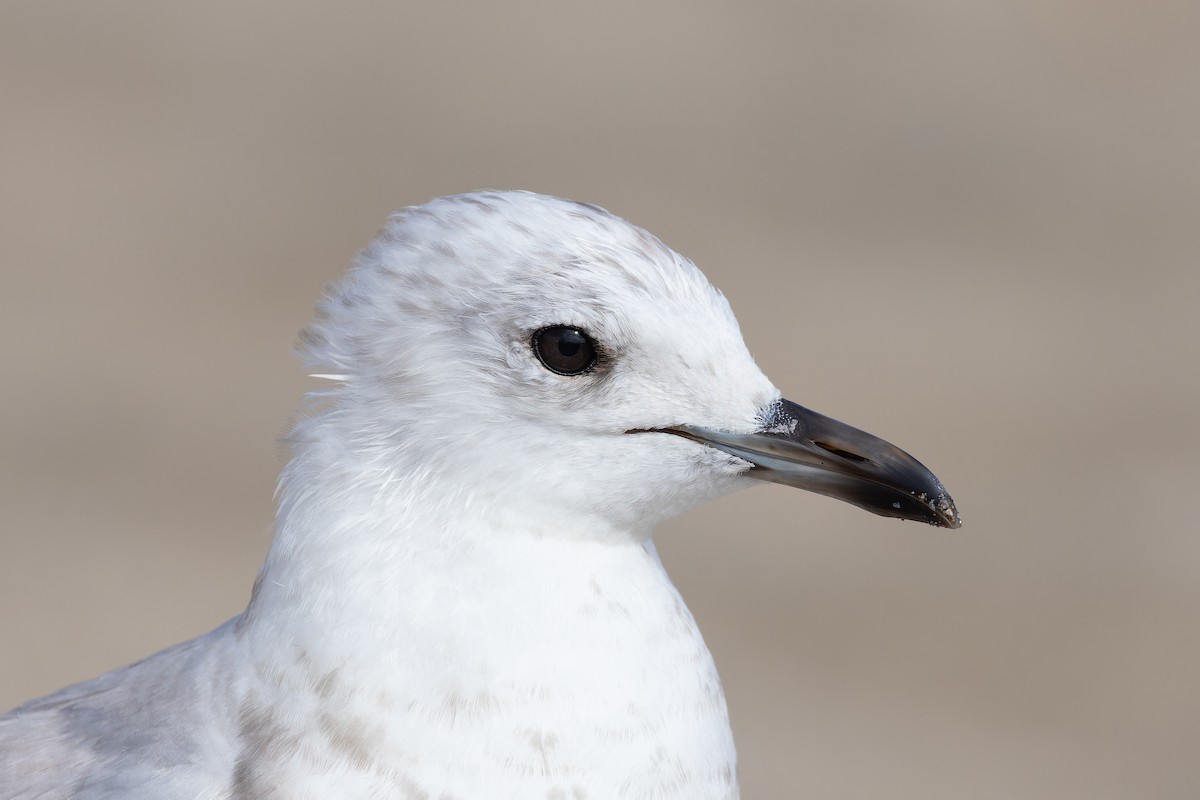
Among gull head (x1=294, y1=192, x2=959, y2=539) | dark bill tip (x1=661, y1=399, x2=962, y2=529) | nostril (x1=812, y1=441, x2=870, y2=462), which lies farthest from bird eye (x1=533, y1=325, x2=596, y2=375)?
nostril (x1=812, y1=441, x2=870, y2=462)

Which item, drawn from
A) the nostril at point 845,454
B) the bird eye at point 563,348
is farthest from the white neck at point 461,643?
the nostril at point 845,454

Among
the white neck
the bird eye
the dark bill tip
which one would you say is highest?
the bird eye

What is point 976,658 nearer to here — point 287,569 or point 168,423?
point 168,423

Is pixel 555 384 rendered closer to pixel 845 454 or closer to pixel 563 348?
pixel 563 348

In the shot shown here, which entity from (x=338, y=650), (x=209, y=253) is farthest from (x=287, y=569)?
(x=209, y=253)

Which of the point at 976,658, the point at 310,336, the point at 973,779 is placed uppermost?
the point at 310,336

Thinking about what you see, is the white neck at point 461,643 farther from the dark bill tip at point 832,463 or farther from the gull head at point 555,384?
the dark bill tip at point 832,463

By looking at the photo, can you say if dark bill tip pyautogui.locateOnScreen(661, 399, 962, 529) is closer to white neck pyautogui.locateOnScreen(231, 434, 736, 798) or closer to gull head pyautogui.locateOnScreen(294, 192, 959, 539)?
gull head pyautogui.locateOnScreen(294, 192, 959, 539)
